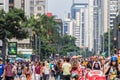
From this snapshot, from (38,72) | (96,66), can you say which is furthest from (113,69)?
(38,72)

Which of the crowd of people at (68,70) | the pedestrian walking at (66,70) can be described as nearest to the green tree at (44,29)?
the crowd of people at (68,70)

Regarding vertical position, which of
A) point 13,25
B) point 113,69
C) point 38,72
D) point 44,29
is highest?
point 113,69

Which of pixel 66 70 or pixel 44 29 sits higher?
pixel 66 70

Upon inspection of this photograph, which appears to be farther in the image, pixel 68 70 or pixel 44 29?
pixel 44 29

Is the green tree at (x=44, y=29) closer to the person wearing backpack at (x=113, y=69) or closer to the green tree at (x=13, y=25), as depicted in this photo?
the green tree at (x=13, y=25)

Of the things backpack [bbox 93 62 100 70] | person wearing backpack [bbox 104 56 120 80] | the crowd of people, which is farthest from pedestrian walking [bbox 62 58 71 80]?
person wearing backpack [bbox 104 56 120 80]

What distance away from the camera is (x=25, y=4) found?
481 ft

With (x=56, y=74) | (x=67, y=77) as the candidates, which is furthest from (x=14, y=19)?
(x=67, y=77)

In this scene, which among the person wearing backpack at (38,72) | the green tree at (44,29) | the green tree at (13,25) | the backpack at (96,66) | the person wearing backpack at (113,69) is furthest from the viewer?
the green tree at (44,29)

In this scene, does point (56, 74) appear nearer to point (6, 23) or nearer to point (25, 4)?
point (6, 23)

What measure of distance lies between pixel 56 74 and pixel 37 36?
83091 mm

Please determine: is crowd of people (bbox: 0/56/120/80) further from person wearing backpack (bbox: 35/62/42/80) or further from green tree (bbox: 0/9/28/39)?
green tree (bbox: 0/9/28/39)

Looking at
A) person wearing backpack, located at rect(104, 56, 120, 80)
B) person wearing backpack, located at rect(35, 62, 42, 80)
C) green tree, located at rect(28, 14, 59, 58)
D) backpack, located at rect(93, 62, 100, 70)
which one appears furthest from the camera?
green tree, located at rect(28, 14, 59, 58)

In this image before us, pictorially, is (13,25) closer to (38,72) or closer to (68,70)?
(38,72)
